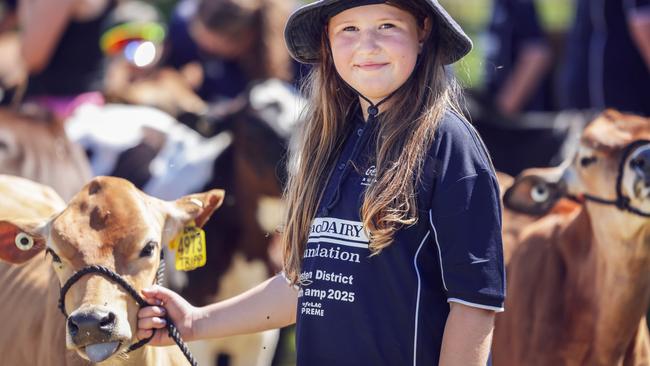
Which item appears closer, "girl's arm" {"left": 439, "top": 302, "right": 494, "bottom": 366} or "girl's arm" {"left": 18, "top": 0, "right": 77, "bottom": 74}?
"girl's arm" {"left": 439, "top": 302, "right": 494, "bottom": 366}

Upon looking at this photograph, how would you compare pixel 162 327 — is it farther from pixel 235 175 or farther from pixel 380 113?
pixel 235 175

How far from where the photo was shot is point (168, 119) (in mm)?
6703

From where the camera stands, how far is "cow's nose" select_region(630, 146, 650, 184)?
14.1 feet

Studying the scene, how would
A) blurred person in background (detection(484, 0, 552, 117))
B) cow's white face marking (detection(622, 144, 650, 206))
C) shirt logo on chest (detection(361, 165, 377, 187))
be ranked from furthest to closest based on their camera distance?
blurred person in background (detection(484, 0, 552, 117)) → cow's white face marking (detection(622, 144, 650, 206)) → shirt logo on chest (detection(361, 165, 377, 187))

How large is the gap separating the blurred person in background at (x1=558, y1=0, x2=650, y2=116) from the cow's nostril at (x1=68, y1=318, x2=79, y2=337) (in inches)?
161

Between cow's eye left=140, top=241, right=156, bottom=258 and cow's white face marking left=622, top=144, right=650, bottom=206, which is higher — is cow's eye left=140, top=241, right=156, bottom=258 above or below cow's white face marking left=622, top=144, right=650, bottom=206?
below

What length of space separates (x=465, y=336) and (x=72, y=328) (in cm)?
111

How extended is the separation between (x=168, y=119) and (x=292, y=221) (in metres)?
3.64

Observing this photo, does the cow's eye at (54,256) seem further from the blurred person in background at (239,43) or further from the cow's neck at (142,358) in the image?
the blurred person in background at (239,43)

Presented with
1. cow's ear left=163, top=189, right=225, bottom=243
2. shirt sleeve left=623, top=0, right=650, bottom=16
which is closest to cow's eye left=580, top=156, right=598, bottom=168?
cow's ear left=163, top=189, right=225, bottom=243

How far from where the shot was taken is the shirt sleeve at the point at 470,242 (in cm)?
278

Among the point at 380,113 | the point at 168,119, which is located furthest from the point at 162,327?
the point at 168,119

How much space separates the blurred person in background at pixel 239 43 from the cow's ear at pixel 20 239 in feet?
10.6

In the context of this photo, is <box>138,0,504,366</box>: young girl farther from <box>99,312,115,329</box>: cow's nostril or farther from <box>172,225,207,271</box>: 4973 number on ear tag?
<box>172,225,207,271</box>: 4973 number on ear tag
